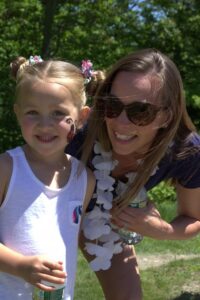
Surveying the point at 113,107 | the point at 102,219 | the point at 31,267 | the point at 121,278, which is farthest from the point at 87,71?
the point at 121,278

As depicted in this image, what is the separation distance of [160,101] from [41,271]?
962 millimetres

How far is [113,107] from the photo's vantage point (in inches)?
104

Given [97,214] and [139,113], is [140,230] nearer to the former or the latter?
[97,214]

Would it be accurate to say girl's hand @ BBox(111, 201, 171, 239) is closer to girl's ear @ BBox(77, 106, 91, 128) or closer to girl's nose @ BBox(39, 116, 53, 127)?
girl's ear @ BBox(77, 106, 91, 128)

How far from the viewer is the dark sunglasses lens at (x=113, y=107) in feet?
8.67

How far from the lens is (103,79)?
9.36ft

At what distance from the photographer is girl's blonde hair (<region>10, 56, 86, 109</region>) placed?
2391 mm

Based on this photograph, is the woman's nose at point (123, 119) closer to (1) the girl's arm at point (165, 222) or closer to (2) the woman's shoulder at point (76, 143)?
(2) the woman's shoulder at point (76, 143)

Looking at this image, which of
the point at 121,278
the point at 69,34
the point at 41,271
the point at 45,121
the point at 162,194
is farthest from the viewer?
the point at 69,34

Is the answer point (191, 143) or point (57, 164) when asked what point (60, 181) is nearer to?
point (57, 164)

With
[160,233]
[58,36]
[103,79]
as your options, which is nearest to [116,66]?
[103,79]

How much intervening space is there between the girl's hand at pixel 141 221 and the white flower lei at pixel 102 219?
0.06 metres

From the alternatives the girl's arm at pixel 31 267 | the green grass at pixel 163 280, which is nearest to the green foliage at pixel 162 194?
the green grass at pixel 163 280

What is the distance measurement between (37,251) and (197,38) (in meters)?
13.1
